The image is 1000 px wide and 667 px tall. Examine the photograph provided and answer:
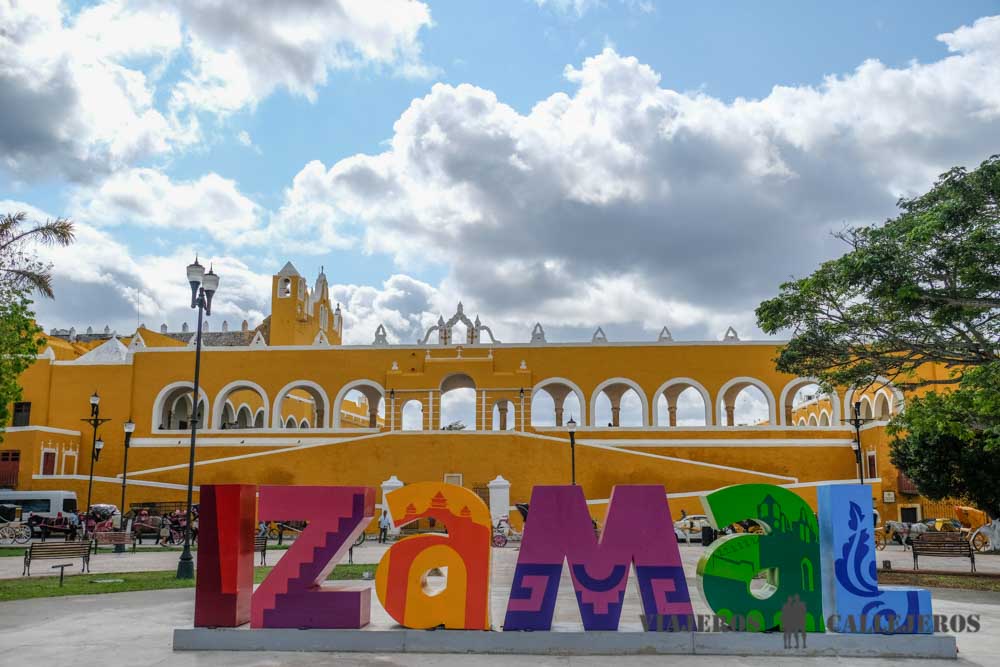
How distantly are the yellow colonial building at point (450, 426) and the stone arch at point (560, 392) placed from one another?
7cm

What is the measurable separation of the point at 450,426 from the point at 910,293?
2235cm

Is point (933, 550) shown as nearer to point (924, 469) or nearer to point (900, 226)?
point (900, 226)

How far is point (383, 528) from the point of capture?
21.3 m

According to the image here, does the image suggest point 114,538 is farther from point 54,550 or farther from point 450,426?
point 450,426

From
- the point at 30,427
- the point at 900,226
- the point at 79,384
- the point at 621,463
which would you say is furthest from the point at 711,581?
the point at 79,384

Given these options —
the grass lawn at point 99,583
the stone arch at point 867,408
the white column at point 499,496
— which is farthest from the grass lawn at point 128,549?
the stone arch at point 867,408

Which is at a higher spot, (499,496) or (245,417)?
(245,417)

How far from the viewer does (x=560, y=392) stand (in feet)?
112

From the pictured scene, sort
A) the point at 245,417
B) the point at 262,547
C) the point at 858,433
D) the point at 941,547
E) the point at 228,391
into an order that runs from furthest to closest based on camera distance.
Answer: the point at 245,417, the point at 228,391, the point at 858,433, the point at 262,547, the point at 941,547

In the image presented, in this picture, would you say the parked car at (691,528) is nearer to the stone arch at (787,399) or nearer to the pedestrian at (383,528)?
the pedestrian at (383,528)

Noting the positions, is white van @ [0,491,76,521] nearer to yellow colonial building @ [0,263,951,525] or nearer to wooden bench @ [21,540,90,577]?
yellow colonial building @ [0,263,951,525]

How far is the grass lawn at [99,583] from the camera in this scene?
1082cm

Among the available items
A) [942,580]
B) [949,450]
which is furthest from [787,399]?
[942,580]

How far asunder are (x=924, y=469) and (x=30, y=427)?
26.6 m
